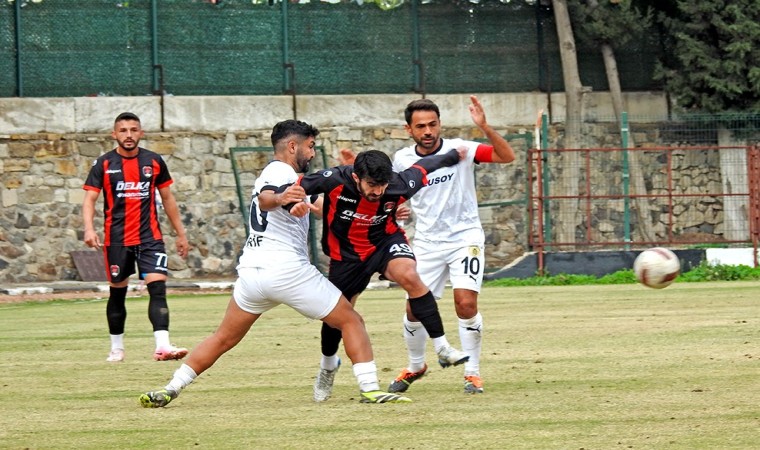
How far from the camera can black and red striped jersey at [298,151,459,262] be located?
30.3ft

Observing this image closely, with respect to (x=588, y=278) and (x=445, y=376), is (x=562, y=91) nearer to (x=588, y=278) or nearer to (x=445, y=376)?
(x=588, y=278)

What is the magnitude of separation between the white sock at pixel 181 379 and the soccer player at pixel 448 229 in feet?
4.63

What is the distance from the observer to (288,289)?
9008 mm

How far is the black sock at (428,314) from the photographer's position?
9.41 metres

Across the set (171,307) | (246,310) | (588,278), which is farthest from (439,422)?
(588,278)

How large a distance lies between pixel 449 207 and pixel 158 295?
3399mm

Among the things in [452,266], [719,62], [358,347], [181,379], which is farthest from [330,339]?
Result: [719,62]

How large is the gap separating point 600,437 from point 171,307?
13117mm

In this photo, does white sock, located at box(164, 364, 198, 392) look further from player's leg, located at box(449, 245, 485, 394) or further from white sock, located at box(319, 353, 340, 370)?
player's leg, located at box(449, 245, 485, 394)

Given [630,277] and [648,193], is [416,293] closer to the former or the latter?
[630,277]

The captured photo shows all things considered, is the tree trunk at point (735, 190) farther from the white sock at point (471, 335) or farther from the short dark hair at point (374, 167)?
the short dark hair at point (374, 167)

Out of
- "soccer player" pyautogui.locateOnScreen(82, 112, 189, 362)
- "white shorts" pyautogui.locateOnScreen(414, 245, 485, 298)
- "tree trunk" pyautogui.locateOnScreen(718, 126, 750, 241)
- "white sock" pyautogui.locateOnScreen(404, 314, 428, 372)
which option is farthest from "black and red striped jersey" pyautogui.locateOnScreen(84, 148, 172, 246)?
"tree trunk" pyautogui.locateOnScreen(718, 126, 750, 241)

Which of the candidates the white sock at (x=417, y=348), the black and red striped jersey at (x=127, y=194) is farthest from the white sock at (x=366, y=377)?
the black and red striped jersey at (x=127, y=194)

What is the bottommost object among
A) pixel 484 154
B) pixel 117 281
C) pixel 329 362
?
pixel 329 362
